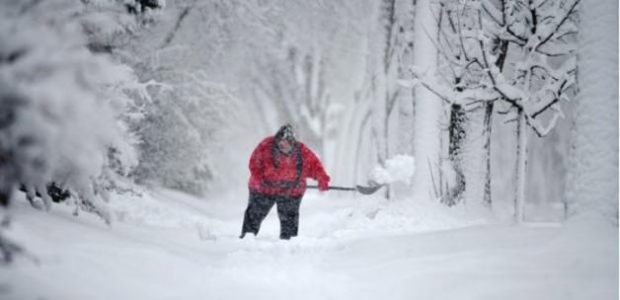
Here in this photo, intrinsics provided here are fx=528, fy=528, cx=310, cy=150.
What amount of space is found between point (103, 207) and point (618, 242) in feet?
13.9

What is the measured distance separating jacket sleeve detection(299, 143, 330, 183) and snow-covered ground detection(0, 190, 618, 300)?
1780 millimetres

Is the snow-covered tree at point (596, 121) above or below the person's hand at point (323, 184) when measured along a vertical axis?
above

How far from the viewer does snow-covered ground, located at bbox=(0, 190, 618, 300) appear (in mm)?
3340

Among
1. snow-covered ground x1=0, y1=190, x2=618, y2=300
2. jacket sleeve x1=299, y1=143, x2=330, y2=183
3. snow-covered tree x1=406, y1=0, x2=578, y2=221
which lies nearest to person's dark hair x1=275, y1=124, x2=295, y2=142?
jacket sleeve x1=299, y1=143, x2=330, y2=183

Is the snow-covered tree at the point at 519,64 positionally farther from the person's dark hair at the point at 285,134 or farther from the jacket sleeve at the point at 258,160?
the jacket sleeve at the point at 258,160

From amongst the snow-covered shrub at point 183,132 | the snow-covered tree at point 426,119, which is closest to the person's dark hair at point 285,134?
the snow-covered tree at point 426,119

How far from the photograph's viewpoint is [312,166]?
7703 mm

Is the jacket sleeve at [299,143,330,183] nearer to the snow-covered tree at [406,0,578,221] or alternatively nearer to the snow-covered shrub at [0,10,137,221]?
the snow-covered tree at [406,0,578,221]

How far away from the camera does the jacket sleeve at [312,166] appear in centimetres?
764

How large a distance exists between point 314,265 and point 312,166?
285cm

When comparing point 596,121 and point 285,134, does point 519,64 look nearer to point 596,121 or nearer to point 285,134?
point 596,121

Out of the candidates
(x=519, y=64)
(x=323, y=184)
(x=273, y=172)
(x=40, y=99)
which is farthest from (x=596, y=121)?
(x=40, y=99)

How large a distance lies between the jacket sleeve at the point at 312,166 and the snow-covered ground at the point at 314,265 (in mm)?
1780

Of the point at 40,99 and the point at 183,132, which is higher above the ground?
the point at 183,132
